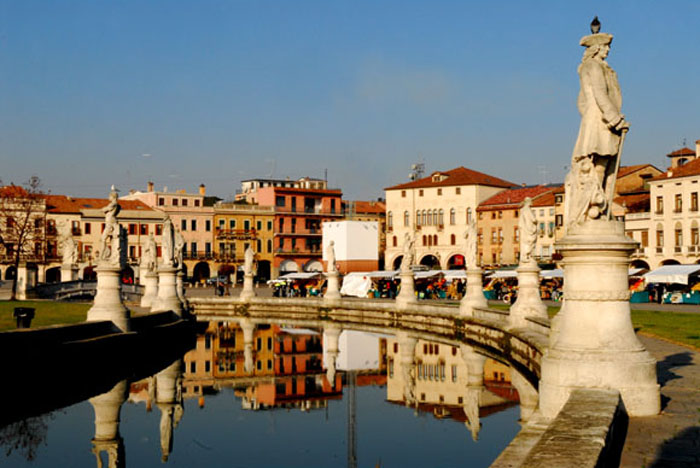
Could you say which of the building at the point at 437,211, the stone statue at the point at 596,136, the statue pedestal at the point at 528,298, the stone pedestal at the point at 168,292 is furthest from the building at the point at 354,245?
the stone statue at the point at 596,136

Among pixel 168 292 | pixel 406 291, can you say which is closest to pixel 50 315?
pixel 168 292

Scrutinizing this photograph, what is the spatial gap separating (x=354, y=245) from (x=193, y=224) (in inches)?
775

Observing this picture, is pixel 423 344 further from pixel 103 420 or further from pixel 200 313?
pixel 200 313

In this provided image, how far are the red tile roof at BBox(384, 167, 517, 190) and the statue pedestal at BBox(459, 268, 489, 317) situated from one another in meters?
62.6

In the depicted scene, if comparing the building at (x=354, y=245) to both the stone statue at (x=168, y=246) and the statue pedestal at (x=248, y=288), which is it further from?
the stone statue at (x=168, y=246)

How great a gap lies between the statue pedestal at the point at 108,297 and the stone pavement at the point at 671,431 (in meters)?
15.1

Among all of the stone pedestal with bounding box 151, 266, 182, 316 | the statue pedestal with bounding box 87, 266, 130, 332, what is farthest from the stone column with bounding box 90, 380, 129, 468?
the stone pedestal with bounding box 151, 266, 182, 316

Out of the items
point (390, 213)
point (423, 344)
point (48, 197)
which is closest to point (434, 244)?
point (390, 213)

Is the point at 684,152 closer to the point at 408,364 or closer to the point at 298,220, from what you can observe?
the point at 298,220

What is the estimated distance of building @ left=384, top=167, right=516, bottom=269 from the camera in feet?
312

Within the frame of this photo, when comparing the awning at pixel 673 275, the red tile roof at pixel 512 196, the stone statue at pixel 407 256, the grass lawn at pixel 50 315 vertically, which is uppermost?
the red tile roof at pixel 512 196

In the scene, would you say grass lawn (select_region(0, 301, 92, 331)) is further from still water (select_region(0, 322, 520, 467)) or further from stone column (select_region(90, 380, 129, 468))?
stone column (select_region(90, 380, 129, 468))

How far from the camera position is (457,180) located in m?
96.1

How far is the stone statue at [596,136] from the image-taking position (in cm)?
1071
